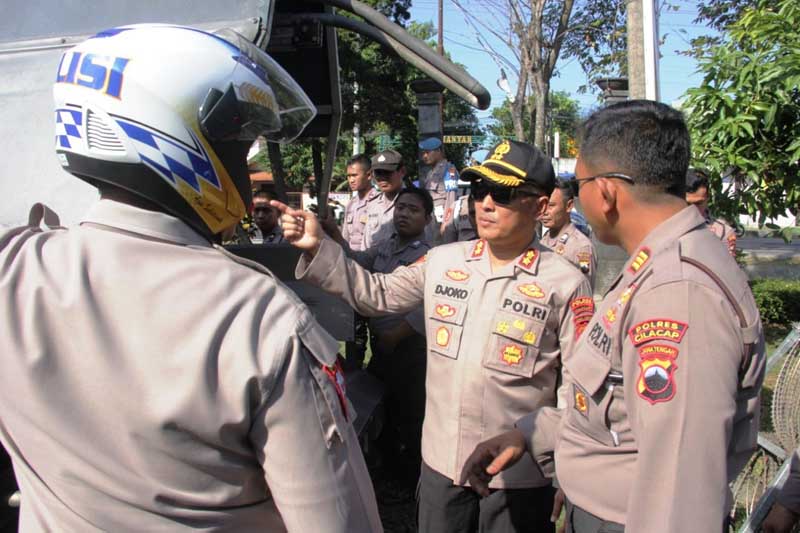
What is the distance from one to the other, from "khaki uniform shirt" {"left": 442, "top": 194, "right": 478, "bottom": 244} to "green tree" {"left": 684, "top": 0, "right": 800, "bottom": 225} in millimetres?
2007

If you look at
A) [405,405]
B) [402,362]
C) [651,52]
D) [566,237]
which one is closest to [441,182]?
[566,237]

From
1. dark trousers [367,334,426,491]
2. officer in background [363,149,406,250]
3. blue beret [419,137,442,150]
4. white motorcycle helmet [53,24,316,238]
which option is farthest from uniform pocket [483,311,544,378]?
blue beret [419,137,442,150]

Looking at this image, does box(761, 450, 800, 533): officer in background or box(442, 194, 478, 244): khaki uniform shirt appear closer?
box(761, 450, 800, 533): officer in background

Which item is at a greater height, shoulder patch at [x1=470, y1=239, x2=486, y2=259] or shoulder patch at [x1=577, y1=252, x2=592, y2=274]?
shoulder patch at [x1=470, y1=239, x2=486, y2=259]

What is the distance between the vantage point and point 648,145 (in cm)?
164

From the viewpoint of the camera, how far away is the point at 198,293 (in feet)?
3.13

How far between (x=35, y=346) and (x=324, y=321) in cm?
277

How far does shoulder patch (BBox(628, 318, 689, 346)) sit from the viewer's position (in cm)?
133

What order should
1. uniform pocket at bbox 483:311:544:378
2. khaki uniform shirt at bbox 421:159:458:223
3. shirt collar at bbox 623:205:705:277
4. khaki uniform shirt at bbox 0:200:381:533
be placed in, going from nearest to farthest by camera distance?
khaki uniform shirt at bbox 0:200:381:533 < shirt collar at bbox 623:205:705:277 < uniform pocket at bbox 483:311:544:378 < khaki uniform shirt at bbox 421:159:458:223

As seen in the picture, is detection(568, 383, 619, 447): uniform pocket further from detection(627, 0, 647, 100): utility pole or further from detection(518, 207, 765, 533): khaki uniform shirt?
detection(627, 0, 647, 100): utility pole

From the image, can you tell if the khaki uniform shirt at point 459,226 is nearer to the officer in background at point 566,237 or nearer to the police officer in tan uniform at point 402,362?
the officer in background at point 566,237

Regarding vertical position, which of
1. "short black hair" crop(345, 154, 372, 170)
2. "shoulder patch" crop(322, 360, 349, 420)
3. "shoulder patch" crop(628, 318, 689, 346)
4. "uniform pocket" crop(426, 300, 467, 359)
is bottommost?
"uniform pocket" crop(426, 300, 467, 359)

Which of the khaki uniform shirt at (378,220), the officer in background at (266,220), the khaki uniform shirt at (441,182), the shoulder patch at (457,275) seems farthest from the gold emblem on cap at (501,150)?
the khaki uniform shirt at (441,182)

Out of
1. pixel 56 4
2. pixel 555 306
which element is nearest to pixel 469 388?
pixel 555 306
